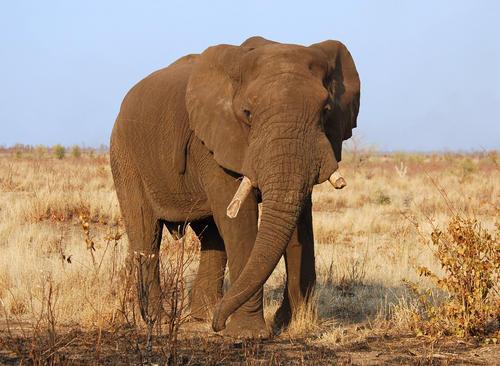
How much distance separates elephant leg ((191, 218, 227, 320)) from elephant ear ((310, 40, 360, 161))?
2.16 meters

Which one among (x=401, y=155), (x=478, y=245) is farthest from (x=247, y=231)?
(x=401, y=155)

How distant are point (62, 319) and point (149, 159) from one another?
1.88 meters

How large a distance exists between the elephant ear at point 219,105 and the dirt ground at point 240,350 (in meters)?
1.47

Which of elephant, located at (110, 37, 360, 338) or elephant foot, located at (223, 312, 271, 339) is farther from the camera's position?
elephant foot, located at (223, 312, 271, 339)

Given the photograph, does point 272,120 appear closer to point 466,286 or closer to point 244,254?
point 244,254

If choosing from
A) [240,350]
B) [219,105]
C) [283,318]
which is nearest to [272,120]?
[219,105]

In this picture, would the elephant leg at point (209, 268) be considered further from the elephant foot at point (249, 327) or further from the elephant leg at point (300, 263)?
the elephant foot at point (249, 327)

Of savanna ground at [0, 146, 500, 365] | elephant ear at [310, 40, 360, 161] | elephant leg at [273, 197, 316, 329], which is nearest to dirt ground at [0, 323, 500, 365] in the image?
savanna ground at [0, 146, 500, 365]

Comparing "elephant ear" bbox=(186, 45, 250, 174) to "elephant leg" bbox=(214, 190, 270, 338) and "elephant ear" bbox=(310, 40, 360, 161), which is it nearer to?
"elephant leg" bbox=(214, 190, 270, 338)

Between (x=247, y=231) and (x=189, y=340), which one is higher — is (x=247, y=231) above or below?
above

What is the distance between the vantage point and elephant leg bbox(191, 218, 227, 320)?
759cm

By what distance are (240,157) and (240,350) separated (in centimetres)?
155

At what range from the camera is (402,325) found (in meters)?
6.39

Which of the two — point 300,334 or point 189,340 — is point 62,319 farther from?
point 300,334
